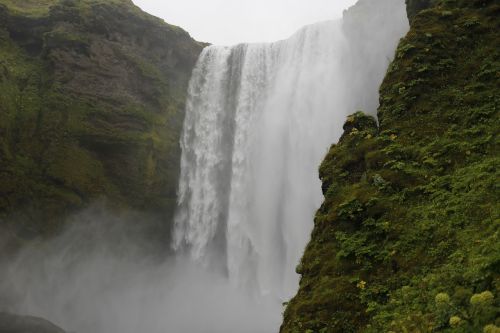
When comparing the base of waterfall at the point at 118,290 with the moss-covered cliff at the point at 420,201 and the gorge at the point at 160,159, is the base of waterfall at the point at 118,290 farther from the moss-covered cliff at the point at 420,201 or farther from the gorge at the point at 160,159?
the moss-covered cliff at the point at 420,201

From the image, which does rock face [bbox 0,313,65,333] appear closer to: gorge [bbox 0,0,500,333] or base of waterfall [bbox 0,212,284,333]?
gorge [bbox 0,0,500,333]

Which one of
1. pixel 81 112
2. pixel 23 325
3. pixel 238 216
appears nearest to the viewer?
pixel 23 325

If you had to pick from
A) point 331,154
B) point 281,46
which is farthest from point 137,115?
point 331,154

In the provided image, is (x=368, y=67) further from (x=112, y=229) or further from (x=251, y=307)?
(x=112, y=229)

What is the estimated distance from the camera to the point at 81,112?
33.7 meters

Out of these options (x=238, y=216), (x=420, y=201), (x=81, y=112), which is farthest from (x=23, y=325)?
(x=420, y=201)

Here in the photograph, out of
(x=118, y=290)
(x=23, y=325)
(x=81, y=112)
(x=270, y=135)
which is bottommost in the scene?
(x=23, y=325)

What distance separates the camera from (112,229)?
34.5 m

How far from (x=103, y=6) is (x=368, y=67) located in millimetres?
22118

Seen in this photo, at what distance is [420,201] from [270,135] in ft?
85.1

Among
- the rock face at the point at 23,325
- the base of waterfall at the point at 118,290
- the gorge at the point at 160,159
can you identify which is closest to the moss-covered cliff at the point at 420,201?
the gorge at the point at 160,159

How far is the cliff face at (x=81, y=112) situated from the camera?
31.8 metres

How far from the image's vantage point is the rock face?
982 inches

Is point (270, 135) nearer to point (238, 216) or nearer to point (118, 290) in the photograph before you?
point (238, 216)
